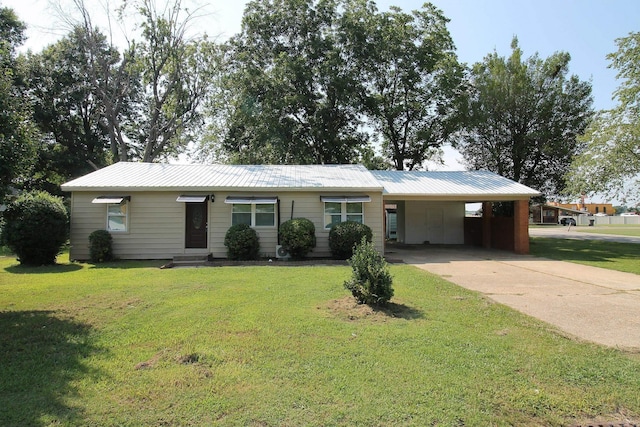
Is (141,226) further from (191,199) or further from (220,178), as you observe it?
(220,178)

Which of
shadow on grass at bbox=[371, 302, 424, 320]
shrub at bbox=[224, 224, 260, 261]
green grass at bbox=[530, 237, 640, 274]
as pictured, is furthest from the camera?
shrub at bbox=[224, 224, 260, 261]

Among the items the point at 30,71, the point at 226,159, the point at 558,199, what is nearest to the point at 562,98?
the point at 558,199

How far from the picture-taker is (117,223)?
42.3 feet

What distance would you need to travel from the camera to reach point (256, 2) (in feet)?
74.8

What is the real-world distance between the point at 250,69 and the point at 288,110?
344 cm

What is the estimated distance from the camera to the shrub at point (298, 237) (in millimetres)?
12242

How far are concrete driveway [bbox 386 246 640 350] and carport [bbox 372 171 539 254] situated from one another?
2.70 meters

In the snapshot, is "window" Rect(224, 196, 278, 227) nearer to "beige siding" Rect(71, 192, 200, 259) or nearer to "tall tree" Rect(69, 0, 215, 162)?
"beige siding" Rect(71, 192, 200, 259)

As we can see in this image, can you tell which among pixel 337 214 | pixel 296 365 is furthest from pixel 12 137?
pixel 337 214

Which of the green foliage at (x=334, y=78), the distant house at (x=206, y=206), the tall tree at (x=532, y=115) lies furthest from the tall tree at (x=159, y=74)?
the tall tree at (x=532, y=115)

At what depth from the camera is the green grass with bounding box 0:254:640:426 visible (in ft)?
9.24

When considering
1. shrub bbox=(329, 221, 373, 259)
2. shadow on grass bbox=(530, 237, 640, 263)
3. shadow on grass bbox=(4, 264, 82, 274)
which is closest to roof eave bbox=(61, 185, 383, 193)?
shrub bbox=(329, 221, 373, 259)

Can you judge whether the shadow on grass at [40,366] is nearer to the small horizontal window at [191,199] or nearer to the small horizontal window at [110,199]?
the small horizontal window at [191,199]

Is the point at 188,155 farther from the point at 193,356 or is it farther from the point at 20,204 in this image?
the point at 193,356
